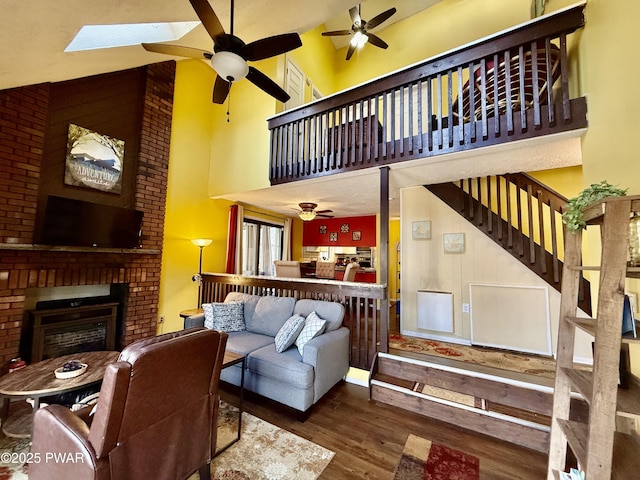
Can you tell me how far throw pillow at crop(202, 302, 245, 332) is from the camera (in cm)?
335

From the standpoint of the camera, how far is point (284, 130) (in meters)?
4.30

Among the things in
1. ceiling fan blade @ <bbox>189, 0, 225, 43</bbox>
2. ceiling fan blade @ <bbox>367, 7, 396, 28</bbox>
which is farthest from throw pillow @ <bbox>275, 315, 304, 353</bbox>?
ceiling fan blade @ <bbox>367, 7, 396, 28</bbox>

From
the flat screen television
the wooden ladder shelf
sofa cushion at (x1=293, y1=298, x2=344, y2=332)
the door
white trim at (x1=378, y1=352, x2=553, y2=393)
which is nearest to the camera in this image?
the wooden ladder shelf

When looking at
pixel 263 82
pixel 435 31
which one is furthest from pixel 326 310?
pixel 435 31

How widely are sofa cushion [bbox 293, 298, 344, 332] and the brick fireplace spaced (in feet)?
7.98

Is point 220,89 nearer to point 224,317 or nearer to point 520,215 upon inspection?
point 224,317

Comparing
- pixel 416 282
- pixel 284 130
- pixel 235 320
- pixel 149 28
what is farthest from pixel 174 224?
pixel 416 282

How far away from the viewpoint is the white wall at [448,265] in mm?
3416

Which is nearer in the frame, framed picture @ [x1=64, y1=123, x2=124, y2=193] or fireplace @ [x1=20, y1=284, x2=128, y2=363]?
fireplace @ [x1=20, y1=284, x2=128, y2=363]

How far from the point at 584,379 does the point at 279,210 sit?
6.07 meters

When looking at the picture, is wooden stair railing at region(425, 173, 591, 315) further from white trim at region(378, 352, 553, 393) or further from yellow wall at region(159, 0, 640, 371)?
white trim at region(378, 352, 553, 393)

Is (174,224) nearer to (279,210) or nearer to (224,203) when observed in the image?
(224,203)

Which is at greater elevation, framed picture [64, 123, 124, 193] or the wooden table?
framed picture [64, 123, 124, 193]

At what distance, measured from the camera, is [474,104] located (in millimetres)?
2848
